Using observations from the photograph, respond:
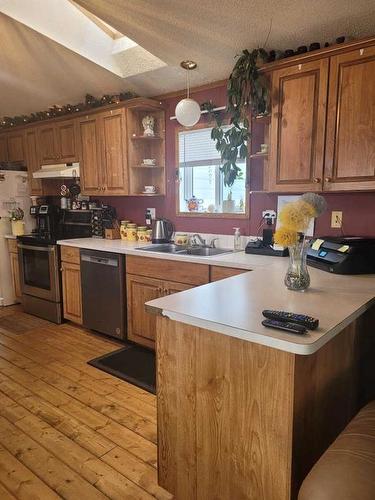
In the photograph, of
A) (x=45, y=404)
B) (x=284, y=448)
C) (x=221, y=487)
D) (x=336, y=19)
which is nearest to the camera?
(x=284, y=448)

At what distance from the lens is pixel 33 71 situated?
357cm

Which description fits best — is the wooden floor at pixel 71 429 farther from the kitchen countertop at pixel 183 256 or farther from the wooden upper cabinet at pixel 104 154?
the wooden upper cabinet at pixel 104 154

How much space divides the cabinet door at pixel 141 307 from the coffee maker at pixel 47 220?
1.63 metres

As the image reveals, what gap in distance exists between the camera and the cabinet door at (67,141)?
150 inches

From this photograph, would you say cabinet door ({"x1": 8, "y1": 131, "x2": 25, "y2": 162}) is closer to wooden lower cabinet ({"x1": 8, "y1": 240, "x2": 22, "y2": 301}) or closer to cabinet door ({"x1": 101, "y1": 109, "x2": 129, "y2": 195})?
wooden lower cabinet ({"x1": 8, "y1": 240, "x2": 22, "y2": 301})

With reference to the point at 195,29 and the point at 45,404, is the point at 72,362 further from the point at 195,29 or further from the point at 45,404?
the point at 195,29

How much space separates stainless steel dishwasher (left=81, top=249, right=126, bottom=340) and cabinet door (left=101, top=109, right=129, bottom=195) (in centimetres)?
70

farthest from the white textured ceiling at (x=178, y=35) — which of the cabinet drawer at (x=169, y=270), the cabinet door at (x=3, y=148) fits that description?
the cabinet drawer at (x=169, y=270)

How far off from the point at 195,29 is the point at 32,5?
4.70 feet

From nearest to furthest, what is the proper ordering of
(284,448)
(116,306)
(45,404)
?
1. (284,448)
2. (45,404)
3. (116,306)

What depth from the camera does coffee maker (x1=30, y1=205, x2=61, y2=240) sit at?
4.21 metres

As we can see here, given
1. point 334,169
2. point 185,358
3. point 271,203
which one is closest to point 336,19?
point 334,169

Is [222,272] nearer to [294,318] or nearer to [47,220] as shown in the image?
[294,318]

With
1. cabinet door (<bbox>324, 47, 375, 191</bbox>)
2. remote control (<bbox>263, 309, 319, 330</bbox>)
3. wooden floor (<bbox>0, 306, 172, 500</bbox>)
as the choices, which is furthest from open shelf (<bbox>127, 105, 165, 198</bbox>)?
remote control (<bbox>263, 309, 319, 330</bbox>)
